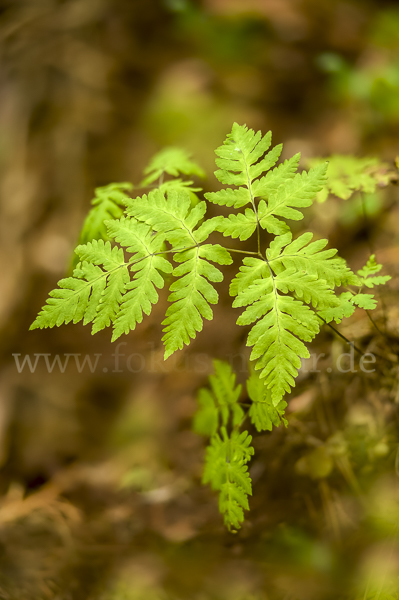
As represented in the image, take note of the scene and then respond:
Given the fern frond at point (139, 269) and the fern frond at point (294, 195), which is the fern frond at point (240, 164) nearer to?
the fern frond at point (294, 195)

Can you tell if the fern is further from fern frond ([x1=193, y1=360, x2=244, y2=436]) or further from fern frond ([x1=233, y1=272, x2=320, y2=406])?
fern frond ([x1=193, y1=360, x2=244, y2=436])

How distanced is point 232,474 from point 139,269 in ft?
2.98

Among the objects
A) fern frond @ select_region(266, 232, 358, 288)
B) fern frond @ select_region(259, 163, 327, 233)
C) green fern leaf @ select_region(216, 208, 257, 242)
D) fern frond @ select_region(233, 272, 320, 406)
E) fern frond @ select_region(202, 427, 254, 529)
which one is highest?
fern frond @ select_region(259, 163, 327, 233)

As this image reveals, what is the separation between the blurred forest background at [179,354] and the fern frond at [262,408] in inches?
16.7

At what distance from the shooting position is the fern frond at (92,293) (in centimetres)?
127

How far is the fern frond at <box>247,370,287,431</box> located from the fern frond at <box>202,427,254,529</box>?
82mm

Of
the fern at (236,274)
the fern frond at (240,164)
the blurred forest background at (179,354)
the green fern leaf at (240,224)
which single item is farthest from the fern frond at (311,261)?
the blurred forest background at (179,354)

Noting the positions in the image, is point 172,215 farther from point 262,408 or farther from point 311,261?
point 262,408

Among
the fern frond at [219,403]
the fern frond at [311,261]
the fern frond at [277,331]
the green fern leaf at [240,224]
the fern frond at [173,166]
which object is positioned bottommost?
the fern frond at [219,403]

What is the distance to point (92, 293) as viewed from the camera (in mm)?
1307

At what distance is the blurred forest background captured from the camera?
6.23ft

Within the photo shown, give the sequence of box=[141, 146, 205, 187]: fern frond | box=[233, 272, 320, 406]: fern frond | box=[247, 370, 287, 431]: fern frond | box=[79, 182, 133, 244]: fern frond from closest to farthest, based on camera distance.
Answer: box=[233, 272, 320, 406]: fern frond
box=[247, 370, 287, 431]: fern frond
box=[79, 182, 133, 244]: fern frond
box=[141, 146, 205, 187]: fern frond

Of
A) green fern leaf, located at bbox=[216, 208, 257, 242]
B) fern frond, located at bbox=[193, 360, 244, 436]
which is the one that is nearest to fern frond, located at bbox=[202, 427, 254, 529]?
fern frond, located at bbox=[193, 360, 244, 436]

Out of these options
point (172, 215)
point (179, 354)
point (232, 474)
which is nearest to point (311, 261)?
point (172, 215)
